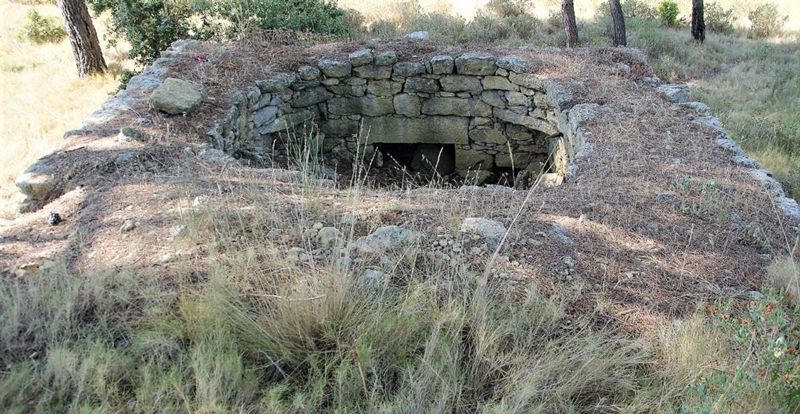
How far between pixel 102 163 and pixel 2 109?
4758mm

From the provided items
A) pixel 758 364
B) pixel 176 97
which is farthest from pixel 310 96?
pixel 758 364

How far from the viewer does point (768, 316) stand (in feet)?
9.21

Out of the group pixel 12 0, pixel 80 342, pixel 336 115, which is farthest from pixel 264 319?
pixel 12 0

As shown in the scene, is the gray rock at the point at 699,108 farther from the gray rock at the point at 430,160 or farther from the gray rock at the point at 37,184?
the gray rock at the point at 37,184

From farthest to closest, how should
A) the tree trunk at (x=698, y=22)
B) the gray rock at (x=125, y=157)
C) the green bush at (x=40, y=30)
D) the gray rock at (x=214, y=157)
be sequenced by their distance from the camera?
the tree trunk at (x=698, y=22)
the green bush at (x=40, y=30)
the gray rock at (x=214, y=157)
the gray rock at (x=125, y=157)

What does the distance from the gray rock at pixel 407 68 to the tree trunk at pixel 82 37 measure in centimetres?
490

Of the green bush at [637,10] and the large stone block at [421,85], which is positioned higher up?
the green bush at [637,10]

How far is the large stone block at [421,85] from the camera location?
7875mm

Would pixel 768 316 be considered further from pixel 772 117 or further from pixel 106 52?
pixel 106 52

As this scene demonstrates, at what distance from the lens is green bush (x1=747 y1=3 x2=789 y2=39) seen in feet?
43.4

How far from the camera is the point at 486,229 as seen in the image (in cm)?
378

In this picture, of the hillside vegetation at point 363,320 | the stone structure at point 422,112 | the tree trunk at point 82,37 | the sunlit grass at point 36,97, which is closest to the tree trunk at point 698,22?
the stone structure at point 422,112

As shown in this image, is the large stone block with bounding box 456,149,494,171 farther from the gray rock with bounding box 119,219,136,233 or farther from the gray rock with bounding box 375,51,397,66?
the gray rock with bounding box 119,219,136,233

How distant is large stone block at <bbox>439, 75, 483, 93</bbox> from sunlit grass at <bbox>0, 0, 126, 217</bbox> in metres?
4.68
